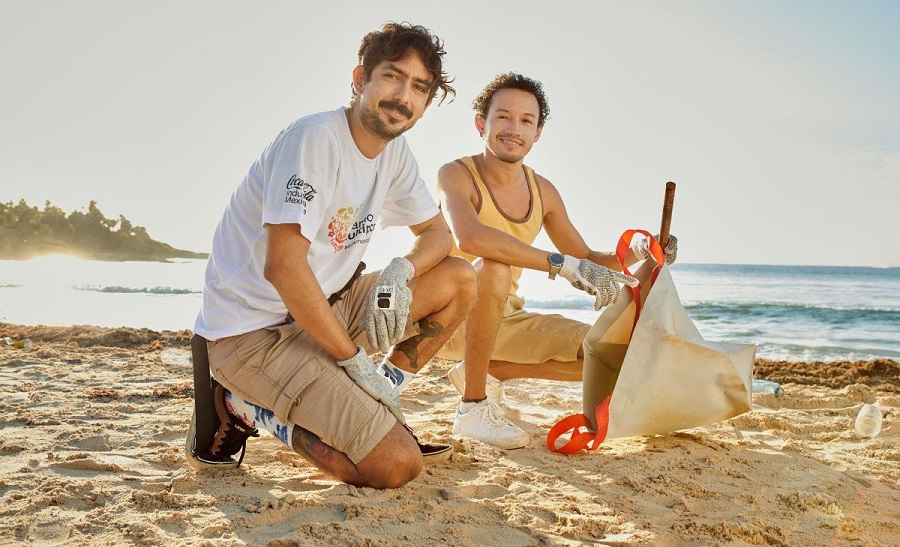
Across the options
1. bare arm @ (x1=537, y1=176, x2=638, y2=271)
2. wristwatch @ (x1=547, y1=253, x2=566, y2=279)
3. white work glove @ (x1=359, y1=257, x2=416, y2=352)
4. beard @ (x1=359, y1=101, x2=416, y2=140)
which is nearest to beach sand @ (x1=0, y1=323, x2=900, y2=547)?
white work glove @ (x1=359, y1=257, x2=416, y2=352)

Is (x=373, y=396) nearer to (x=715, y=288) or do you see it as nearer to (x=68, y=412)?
(x=68, y=412)

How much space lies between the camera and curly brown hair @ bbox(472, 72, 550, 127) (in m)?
3.13

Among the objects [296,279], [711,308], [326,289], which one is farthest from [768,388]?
[711,308]

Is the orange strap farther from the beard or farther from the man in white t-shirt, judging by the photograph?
the beard

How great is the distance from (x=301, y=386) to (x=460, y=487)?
579 mm

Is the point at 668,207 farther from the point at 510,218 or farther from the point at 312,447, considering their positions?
the point at 312,447

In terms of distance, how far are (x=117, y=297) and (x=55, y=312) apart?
8.57 feet

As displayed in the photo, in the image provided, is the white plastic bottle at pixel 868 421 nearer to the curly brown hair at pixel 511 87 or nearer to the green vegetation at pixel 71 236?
the curly brown hair at pixel 511 87

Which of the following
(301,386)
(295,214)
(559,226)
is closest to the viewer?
(295,214)

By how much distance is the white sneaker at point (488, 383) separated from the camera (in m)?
2.91

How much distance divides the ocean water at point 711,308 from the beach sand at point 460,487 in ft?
14.5

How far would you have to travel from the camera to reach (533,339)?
2980 millimetres

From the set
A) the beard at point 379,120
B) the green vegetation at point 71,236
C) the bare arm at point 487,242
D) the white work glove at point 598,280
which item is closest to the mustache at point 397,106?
the beard at point 379,120

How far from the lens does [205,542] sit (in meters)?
1.57
